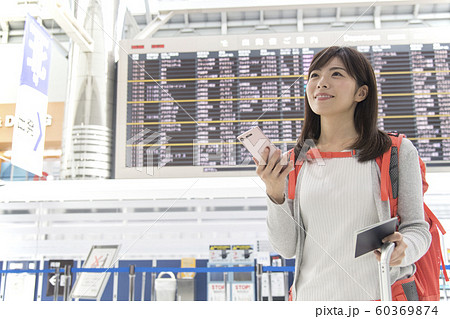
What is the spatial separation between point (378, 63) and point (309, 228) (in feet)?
8.50

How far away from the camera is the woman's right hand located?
2.48 ft

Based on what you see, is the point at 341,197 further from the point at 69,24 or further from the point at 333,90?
the point at 69,24

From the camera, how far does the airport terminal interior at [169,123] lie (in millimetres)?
2629

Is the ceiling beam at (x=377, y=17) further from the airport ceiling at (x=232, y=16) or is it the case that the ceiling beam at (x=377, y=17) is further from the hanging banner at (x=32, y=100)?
the hanging banner at (x=32, y=100)

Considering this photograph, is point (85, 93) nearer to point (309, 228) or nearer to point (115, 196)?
point (115, 196)

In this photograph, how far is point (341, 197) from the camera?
0.74 metres

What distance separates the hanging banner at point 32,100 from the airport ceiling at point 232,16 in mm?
219

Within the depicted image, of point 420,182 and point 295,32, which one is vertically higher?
point 295,32

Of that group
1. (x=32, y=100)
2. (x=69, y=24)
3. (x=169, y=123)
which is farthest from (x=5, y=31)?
(x=169, y=123)

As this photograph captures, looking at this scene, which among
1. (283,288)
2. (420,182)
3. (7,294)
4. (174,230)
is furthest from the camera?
(174,230)

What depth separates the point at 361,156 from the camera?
30.3 inches

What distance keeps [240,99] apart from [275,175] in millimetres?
2109

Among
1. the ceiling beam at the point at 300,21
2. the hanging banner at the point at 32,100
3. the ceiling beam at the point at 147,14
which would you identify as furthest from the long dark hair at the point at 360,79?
the ceiling beam at the point at 300,21

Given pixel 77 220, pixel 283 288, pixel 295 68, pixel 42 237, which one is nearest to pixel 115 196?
pixel 77 220
